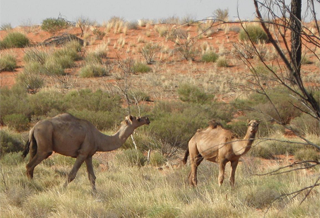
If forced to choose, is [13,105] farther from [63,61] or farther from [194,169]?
[194,169]

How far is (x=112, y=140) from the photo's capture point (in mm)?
10680

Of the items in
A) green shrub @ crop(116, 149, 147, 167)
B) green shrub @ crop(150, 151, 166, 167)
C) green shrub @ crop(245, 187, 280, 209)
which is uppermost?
green shrub @ crop(245, 187, 280, 209)

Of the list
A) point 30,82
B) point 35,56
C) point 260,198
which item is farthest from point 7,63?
point 260,198

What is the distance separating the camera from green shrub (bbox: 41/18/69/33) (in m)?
44.2

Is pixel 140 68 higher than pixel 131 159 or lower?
lower

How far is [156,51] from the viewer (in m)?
36.8

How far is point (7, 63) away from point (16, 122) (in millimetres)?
13782

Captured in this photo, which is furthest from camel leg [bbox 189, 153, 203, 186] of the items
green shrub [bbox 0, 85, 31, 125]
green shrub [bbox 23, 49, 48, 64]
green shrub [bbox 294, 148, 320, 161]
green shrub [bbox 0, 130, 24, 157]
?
green shrub [bbox 23, 49, 48, 64]

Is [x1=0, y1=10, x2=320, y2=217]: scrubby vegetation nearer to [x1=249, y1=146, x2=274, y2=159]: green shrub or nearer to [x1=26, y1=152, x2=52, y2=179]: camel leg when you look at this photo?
[x1=249, y1=146, x2=274, y2=159]: green shrub

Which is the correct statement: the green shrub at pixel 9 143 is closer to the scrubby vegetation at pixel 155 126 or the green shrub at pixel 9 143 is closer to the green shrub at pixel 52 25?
the scrubby vegetation at pixel 155 126

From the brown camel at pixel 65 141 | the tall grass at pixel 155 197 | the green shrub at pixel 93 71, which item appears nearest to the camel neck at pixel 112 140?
the brown camel at pixel 65 141

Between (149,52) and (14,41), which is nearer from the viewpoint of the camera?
(149,52)

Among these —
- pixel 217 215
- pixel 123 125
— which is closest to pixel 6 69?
pixel 123 125

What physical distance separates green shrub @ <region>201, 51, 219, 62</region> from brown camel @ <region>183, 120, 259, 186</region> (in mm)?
24048
